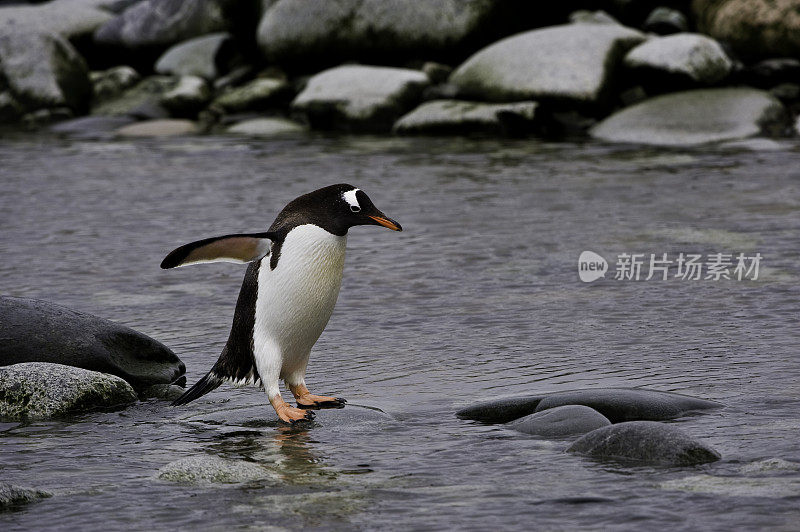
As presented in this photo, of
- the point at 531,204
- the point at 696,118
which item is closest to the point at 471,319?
the point at 531,204

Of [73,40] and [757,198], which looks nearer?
[757,198]

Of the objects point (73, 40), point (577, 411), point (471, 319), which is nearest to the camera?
point (577, 411)

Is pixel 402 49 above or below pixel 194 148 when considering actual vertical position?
above

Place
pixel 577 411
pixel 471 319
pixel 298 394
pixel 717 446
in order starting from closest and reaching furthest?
1. pixel 717 446
2. pixel 577 411
3. pixel 298 394
4. pixel 471 319

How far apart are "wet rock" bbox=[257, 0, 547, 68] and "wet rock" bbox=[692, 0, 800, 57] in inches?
125

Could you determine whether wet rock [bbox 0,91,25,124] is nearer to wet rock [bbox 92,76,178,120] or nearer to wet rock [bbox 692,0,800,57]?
wet rock [bbox 92,76,178,120]

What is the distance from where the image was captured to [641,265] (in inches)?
332

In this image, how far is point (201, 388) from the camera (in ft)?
18.2

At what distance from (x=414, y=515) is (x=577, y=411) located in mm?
1195

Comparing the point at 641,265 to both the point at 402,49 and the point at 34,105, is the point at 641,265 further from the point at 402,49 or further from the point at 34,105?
the point at 34,105

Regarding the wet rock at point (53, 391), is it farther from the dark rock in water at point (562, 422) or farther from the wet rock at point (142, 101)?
the wet rock at point (142, 101)

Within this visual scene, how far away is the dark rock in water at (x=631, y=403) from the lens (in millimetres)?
5199

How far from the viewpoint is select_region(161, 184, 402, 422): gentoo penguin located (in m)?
5.33

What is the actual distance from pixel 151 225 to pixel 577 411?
20.7 feet
